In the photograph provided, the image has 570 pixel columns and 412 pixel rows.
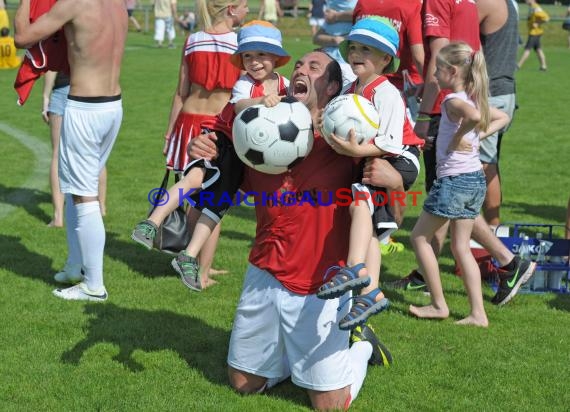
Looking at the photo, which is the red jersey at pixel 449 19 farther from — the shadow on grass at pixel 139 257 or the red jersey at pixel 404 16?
the shadow on grass at pixel 139 257

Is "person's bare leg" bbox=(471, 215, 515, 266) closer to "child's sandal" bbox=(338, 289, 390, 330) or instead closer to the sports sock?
the sports sock

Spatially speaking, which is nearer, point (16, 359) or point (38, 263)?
point (16, 359)

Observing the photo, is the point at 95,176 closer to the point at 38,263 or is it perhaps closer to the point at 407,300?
the point at 38,263

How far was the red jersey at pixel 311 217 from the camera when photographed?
4.73 meters

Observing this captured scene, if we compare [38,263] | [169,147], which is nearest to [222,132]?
[169,147]

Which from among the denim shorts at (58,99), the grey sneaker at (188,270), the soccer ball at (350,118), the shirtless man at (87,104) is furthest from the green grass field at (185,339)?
the soccer ball at (350,118)

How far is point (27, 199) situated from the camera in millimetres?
9805

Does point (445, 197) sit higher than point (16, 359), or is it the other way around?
point (445, 197)

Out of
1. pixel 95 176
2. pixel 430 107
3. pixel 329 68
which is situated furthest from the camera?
pixel 430 107

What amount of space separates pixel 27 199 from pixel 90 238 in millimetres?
3691

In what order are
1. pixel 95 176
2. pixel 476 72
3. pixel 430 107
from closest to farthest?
pixel 476 72 → pixel 95 176 → pixel 430 107

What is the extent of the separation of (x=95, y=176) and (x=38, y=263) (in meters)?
1.41

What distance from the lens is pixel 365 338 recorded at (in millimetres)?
5316

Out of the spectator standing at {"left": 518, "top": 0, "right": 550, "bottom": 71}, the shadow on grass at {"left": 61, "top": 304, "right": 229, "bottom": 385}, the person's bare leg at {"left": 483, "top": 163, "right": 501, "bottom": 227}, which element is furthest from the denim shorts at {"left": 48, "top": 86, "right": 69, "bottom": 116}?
the spectator standing at {"left": 518, "top": 0, "right": 550, "bottom": 71}
